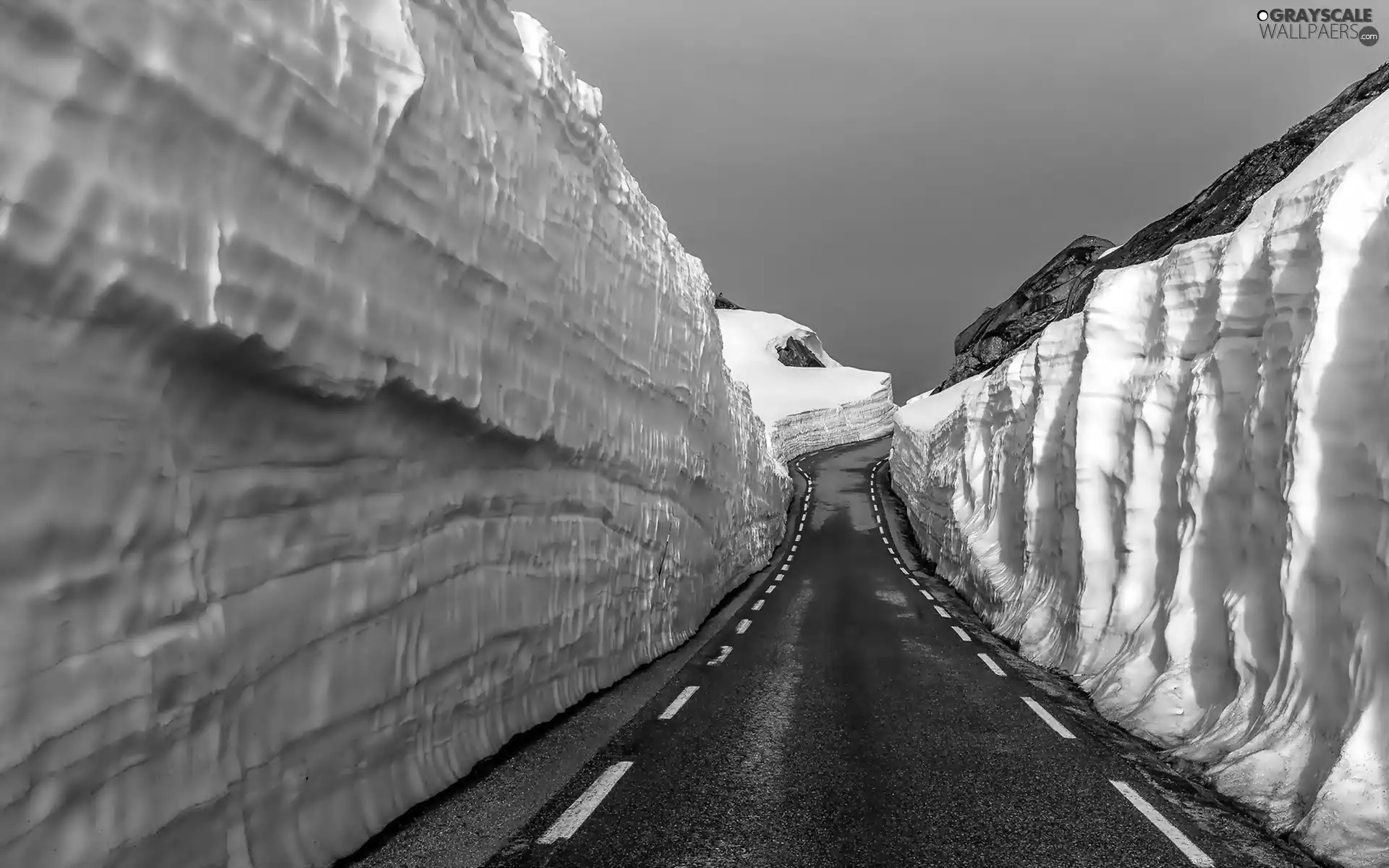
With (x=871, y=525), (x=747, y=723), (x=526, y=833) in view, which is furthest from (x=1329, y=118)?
(x=526, y=833)

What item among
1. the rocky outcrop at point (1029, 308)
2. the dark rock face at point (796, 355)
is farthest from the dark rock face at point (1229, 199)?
the dark rock face at point (796, 355)

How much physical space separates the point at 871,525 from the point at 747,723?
22.2 meters

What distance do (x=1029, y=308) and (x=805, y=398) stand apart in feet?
59.0

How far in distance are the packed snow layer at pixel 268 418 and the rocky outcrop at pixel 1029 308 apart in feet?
179

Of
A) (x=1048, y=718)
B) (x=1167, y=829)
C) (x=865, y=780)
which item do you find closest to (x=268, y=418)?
(x=865, y=780)

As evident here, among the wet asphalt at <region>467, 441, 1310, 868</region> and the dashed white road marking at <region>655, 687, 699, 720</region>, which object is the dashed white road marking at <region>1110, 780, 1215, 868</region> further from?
the dashed white road marking at <region>655, 687, 699, 720</region>

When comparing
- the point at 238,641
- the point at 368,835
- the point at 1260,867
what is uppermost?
the point at 238,641

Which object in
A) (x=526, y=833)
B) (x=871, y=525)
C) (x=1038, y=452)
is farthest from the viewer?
(x=871, y=525)

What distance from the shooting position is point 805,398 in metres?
67.3

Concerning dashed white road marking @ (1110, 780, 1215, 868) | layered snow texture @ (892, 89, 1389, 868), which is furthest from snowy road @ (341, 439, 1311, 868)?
layered snow texture @ (892, 89, 1389, 868)

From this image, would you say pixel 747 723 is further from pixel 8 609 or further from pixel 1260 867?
pixel 8 609

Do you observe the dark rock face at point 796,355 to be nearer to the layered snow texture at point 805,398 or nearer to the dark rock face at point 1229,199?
the layered snow texture at point 805,398

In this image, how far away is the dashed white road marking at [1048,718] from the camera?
713 cm

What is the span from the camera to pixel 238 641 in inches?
150
